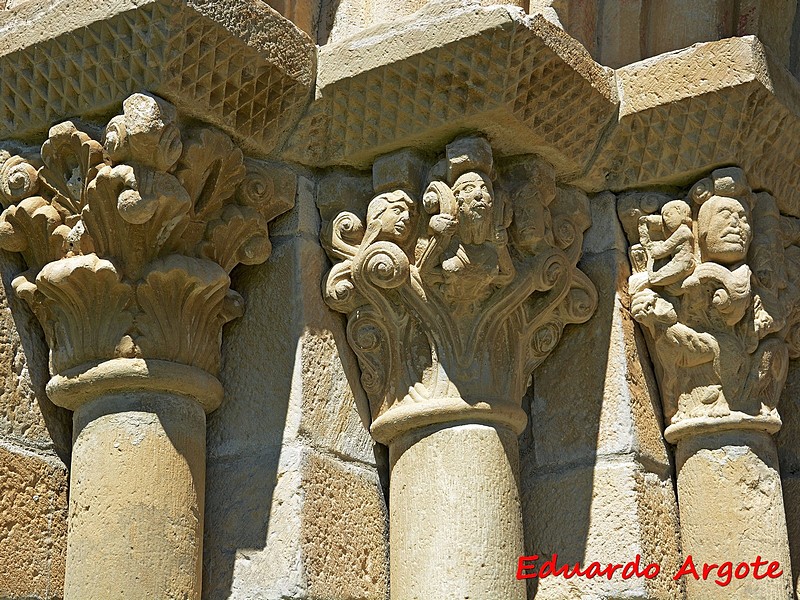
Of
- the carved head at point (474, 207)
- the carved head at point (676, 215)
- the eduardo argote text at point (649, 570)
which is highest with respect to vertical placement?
the carved head at point (676, 215)

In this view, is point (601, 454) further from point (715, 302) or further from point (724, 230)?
point (724, 230)

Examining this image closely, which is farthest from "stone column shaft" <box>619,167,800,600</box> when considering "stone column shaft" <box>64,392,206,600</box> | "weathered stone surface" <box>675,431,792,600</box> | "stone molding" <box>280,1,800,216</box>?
"stone column shaft" <box>64,392,206,600</box>

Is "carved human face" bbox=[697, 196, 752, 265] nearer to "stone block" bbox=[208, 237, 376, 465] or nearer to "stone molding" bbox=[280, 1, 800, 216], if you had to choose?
"stone molding" bbox=[280, 1, 800, 216]

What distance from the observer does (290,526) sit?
3.01 meters

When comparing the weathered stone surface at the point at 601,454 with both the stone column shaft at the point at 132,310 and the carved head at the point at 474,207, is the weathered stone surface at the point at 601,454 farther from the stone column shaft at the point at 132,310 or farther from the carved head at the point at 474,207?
the stone column shaft at the point at 132,310

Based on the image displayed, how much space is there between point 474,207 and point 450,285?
0.59 ft

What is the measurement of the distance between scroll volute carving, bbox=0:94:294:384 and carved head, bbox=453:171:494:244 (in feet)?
1.54

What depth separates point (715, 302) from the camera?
10.8 feet

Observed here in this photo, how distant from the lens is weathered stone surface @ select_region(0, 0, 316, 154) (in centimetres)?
292

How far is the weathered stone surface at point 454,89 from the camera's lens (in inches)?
120

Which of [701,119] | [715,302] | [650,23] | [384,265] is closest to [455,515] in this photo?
[384,265]

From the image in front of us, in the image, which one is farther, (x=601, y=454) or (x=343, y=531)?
(x=601, y=454)

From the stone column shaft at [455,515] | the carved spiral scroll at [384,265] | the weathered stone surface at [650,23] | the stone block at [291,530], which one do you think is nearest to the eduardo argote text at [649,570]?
the stone column shaft at [455,515]

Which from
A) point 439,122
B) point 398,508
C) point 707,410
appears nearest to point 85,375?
point 398,508
